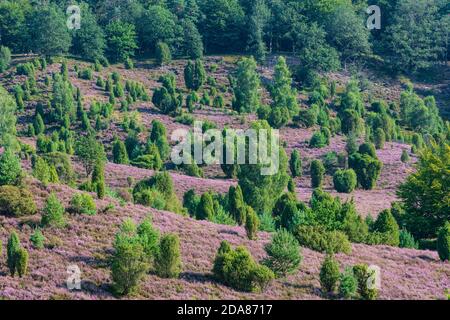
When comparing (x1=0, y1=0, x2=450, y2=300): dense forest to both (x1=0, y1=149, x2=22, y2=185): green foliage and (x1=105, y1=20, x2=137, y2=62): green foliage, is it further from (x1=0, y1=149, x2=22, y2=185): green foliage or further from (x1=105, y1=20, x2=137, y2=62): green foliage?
(x1=105, y1=20, x2=137, y2=62): green foliage

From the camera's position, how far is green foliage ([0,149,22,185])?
35031 mm

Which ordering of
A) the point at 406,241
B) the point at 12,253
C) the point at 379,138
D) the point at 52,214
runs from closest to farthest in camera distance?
the point at 12,253 → the point at 52,214 → the point at 406,241 → the point at 379,138

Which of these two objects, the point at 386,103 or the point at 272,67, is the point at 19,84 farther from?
the point at 386,103

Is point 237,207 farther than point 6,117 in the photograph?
No

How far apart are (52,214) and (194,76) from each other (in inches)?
2287

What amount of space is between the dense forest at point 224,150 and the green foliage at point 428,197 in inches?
4.6

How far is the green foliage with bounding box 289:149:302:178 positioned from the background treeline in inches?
1261

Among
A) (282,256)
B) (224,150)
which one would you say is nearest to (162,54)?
(224,150)

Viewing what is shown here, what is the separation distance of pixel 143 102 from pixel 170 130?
437 inches

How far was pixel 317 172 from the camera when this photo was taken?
60.4 m

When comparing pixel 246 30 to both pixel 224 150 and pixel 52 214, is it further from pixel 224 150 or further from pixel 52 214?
pixel 52 214

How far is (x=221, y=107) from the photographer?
82.4m

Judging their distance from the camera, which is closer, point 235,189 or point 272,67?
point 235,189
